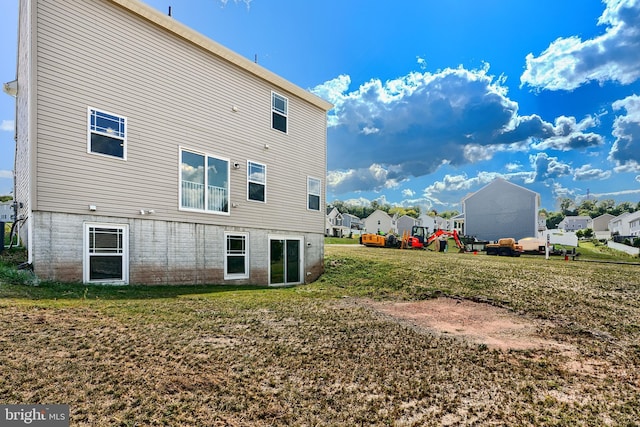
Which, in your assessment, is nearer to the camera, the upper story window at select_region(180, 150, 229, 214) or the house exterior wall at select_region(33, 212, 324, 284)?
the house exterior wall at select_region(33, 212, 324, 284)

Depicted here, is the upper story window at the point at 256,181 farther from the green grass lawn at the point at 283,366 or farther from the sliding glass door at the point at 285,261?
the green grass lawn at the point at 283,366

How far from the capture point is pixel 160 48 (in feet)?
28.5

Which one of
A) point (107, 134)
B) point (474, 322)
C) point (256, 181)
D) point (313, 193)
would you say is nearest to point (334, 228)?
point (313, 193)

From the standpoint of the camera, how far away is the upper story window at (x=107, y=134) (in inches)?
293

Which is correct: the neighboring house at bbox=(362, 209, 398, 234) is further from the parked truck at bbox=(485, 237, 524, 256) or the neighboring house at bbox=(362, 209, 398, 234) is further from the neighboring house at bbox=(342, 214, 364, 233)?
the parked truck at bbox=(485, 237, 524, 256)

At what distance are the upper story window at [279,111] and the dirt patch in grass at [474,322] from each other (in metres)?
7.27

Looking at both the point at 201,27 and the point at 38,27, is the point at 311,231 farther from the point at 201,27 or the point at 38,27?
the point at 38,27

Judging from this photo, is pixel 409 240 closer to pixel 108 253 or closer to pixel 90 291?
pixel 108 253

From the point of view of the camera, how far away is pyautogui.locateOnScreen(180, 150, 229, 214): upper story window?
909 cm

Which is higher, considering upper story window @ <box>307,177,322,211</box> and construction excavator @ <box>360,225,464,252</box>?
upper story window @ <box>307,177,322,211</box>

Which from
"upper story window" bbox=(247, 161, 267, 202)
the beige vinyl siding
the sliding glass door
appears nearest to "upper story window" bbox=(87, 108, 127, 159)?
the beige vinyl siding

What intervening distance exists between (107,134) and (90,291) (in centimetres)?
377

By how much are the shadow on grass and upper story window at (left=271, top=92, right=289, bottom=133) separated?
21.2ft

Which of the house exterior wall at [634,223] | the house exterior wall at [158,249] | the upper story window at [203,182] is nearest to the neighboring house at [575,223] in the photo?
the house exterior wall at [634,223]
